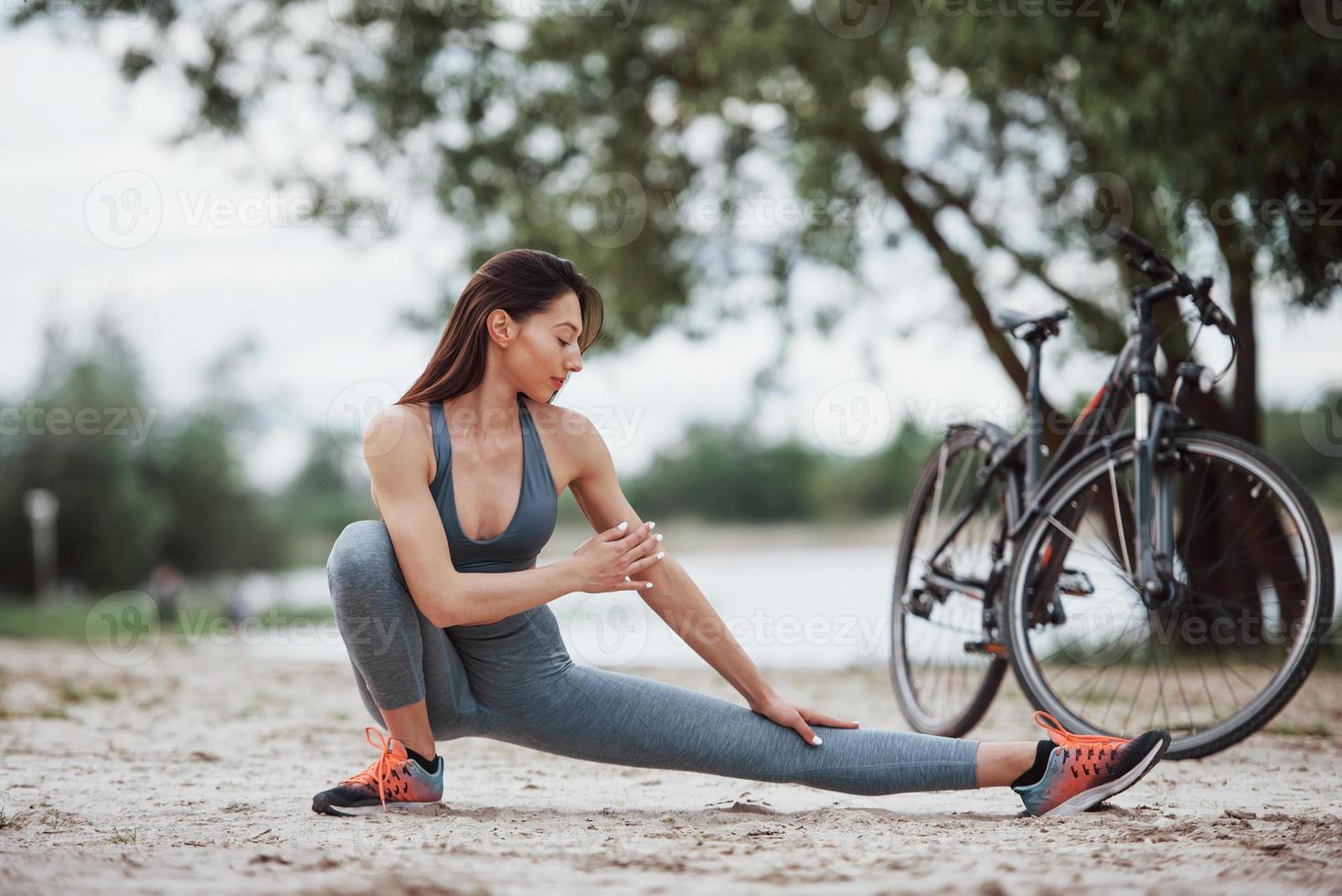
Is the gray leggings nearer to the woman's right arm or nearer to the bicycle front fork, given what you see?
the woman's right arm

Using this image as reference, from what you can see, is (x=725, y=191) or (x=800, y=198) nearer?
(x=800, y=198)

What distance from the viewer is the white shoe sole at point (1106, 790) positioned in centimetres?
236

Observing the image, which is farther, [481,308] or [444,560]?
[481,308]

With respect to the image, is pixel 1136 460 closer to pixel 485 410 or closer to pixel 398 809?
pixel 485 410

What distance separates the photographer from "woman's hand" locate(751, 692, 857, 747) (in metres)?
2.53

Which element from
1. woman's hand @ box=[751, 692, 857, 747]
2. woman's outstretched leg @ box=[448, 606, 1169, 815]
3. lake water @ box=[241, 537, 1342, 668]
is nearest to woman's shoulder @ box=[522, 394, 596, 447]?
woman's outstretched leg @ box=[448, 606, 1169, 815]

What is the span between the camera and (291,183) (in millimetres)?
8664

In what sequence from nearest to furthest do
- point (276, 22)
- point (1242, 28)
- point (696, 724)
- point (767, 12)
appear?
point (696, 724) < point (1242, 28) < point (767, 12) < point (276, 22)

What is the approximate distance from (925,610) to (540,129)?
588 cm

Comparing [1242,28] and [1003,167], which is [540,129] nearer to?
[1003,167]

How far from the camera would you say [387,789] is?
2523 millimetres

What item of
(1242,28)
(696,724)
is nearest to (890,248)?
(1242,28)

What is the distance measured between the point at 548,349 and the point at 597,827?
1.01 m

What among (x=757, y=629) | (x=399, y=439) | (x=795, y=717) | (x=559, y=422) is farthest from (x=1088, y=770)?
(x=757, y=629)
